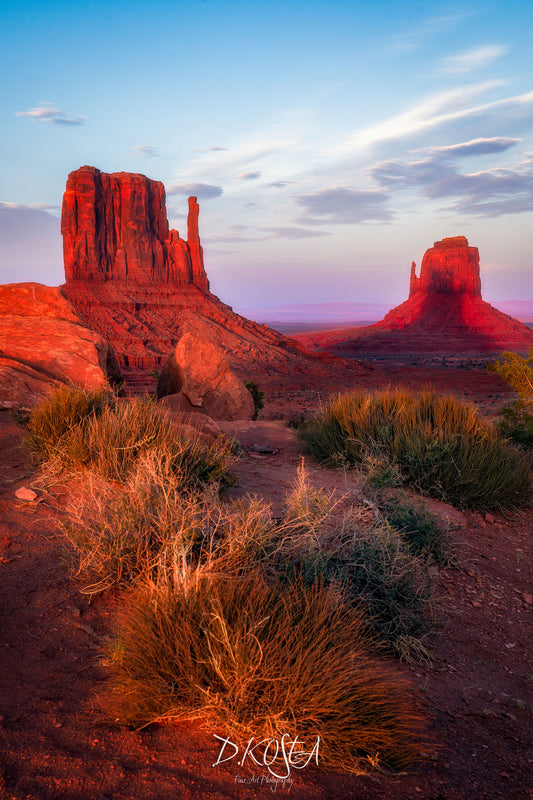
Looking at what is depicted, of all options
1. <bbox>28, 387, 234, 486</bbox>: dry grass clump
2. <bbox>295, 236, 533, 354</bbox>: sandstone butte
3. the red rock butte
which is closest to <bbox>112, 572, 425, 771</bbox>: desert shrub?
<bbox>28, 387, 234, 486</bbox>: dry grass clump

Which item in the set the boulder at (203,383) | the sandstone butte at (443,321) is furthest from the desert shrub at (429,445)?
the sandstone butte at (443,321)

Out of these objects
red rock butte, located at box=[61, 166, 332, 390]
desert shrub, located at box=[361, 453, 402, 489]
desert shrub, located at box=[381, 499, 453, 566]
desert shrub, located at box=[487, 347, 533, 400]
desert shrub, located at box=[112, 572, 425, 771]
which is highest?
red rock butte, located at box=[61, 166, 332, 390]

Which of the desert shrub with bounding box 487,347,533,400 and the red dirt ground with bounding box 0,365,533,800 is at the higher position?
the desert shrub with bounding box 487,347,533,400

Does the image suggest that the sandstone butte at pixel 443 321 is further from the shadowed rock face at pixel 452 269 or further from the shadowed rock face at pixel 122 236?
the shadowed rock face at pixel 122 236

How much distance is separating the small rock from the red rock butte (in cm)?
4532

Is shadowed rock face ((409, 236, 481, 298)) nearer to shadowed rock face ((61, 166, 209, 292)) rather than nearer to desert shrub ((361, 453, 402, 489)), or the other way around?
shadowed rock face ((61, 166, 209, 292))

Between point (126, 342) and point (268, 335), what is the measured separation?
17340 mm

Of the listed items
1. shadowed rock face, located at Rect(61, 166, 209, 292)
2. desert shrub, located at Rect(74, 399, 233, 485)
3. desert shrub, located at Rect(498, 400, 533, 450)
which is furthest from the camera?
shadowed rock face, located at Rect(61, 166, 209, 292)

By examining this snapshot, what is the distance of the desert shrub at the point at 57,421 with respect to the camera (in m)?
6.08

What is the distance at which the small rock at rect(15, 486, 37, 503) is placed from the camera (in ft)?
16.9

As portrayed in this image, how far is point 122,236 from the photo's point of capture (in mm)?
65438

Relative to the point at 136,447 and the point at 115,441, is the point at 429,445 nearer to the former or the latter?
the point at 136,447

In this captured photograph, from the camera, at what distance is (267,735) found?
2.48 meters

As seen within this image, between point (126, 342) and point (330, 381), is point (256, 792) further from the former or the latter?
point (126, 342)
